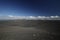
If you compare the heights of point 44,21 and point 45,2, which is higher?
point 45,2

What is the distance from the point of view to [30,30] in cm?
113

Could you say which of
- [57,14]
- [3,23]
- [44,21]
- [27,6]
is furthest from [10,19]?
[57,14]

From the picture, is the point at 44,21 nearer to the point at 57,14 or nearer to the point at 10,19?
the point at 57,14

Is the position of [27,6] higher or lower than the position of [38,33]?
higher

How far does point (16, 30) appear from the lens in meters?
1.15

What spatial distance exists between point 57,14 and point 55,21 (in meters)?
0.06

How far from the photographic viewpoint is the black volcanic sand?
1.12m

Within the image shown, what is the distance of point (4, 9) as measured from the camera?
1.14m

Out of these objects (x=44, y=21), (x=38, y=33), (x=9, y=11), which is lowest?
(x=38, y=33)

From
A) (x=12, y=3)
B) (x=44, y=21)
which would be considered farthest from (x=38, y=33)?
(x=12, y=3)

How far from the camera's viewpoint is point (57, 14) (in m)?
1.12

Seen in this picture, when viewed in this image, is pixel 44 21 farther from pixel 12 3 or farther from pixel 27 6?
pixel 12 3

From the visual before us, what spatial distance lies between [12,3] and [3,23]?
193 millimetres

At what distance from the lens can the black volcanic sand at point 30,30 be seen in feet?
3.67
